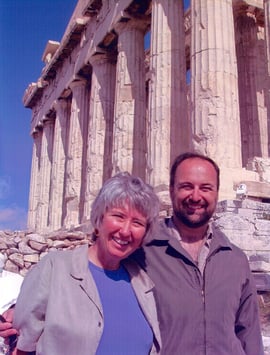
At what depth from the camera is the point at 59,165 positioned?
2792 centimetres

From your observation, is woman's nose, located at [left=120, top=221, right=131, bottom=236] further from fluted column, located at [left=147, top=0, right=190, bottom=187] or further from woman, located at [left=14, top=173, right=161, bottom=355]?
fluted column, located at [left=147, top=0, right=190, bottom=187]

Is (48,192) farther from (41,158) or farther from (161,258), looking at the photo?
(161,258)

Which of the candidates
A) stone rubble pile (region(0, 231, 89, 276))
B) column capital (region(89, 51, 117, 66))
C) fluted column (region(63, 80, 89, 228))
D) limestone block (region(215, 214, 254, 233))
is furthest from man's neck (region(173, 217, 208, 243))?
column capital (region(89, 51, 117, 66))

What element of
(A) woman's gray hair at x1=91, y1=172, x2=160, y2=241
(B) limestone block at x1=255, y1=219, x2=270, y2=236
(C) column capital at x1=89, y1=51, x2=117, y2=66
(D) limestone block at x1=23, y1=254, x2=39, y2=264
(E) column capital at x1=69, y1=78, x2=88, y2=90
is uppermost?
(C) column capital at x1=89, y1=51, x2=117, y2=66

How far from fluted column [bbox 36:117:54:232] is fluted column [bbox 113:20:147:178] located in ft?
42.5

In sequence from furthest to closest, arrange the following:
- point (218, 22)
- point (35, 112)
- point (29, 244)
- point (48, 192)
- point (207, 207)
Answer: point (35, 112) < point (48, 192) < point (218, 22) < point (29, 244) < point (207, 207)

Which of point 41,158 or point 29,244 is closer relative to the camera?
point 29,244

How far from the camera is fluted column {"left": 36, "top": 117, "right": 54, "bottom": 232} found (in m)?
30.6

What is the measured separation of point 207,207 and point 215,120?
10.0m

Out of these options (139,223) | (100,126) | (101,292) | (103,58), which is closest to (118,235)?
(139,223)

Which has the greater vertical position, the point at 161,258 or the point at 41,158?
the point at 41,158

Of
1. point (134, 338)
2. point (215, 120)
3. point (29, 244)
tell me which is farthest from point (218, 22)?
point (134, 338)

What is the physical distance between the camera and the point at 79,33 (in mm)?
25891

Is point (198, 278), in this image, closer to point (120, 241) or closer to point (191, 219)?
point (191, 219)
